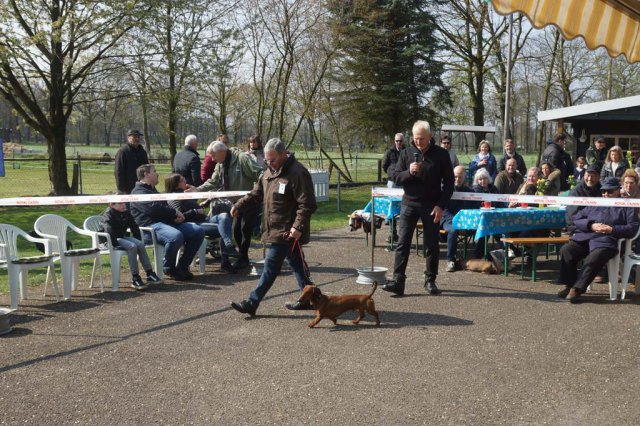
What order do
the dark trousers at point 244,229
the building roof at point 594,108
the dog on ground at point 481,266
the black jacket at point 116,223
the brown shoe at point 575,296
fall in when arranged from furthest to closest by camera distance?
the building roof at point 594,108 < the dark trousers at point 244,229 < the dog on ground at point 481,266 < the black jacket at point 116,223 < the brown shoe at point 575,296

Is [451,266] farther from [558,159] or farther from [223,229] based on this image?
[558,159]

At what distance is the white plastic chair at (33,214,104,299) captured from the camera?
279 inches

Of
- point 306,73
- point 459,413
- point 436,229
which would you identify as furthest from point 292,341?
point 306,73

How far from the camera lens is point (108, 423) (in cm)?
390

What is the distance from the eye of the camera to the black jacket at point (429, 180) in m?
7.16

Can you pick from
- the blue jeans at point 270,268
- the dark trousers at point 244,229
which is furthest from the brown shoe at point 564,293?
the dark trousers at point 244,229

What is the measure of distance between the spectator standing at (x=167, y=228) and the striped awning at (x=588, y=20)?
15.8ft

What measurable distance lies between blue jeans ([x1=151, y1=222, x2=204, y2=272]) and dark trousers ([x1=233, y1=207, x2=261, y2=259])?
0.71 m

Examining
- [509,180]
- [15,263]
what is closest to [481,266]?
[509,180]

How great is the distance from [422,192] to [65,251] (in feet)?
13.1

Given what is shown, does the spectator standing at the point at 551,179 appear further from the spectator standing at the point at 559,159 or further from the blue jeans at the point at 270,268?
the blue jeans at the point at 270,268

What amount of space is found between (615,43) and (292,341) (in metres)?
3.46

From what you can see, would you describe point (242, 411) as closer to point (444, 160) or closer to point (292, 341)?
point (292, 341)

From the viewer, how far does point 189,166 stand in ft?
32.4
